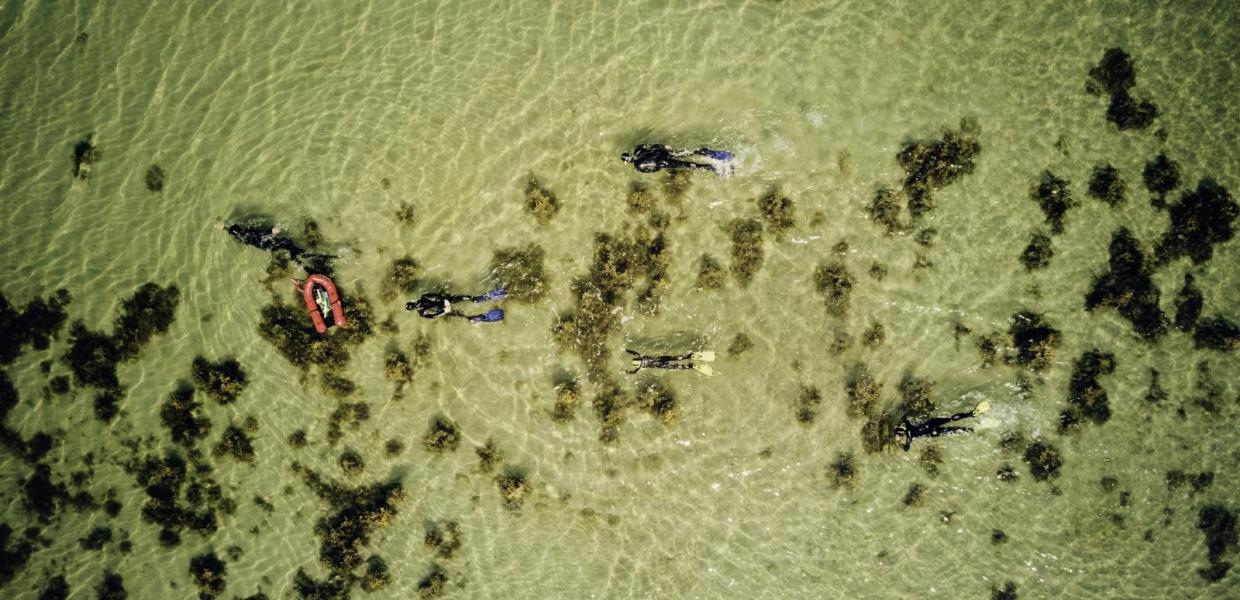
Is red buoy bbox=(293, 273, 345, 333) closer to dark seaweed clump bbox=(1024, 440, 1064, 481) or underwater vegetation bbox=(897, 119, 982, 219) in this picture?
underwater vegetation bbox=(897, 119, 982, 219)

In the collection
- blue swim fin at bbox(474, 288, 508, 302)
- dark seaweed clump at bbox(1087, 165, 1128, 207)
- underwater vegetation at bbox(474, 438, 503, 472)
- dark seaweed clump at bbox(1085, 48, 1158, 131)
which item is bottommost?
underwater vegetation at bbox(474, 438, 503, 472)

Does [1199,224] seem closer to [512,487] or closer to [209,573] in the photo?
[512,487]

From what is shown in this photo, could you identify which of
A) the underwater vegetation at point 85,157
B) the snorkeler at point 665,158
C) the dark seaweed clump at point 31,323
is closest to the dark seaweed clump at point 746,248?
the snorkeler at point 665,158

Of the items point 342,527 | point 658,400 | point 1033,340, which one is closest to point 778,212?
point 658,400

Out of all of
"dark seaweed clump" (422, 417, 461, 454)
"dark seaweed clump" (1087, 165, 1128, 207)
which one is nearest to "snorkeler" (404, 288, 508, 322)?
"dark seaweed clump" (422, 417, 461, 454)

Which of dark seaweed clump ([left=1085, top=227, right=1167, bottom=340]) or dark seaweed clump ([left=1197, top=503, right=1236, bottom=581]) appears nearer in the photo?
dark seaweed clump ([left=1085, top=227, right=1167, bottom=340])

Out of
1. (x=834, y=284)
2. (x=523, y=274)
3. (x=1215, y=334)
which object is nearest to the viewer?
(x=1215, y=334)

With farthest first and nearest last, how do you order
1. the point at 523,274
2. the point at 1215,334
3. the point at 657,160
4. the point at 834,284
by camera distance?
the point at 523,274
the point at 834,284
the point at 1215,334
the point at 657,160
